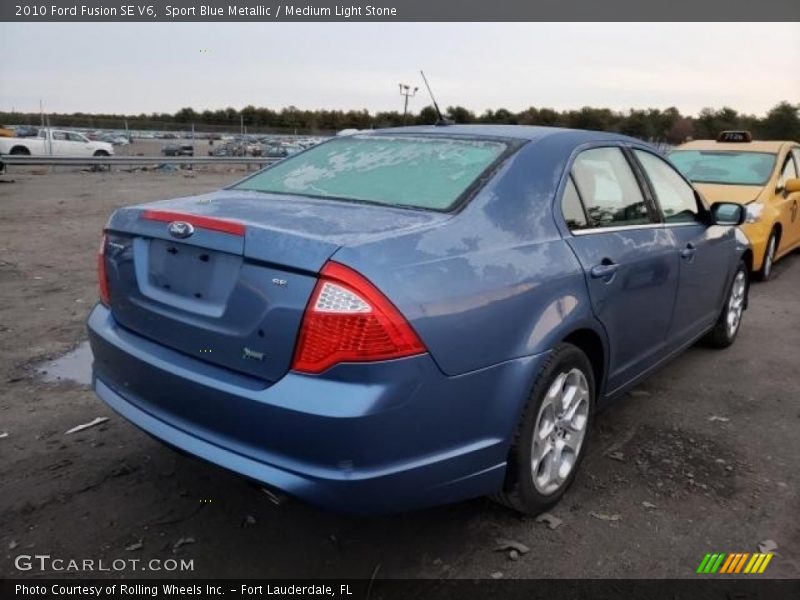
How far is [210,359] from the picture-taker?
2.37 meters

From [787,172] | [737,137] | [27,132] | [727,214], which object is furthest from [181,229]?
[27,132]

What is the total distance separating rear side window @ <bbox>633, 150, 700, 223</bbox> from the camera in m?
3.88

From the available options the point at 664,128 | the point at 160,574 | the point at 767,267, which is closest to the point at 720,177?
the point at 767,267

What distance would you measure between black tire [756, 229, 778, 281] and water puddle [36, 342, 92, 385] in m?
6.89

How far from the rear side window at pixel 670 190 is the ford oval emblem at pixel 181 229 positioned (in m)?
2.57

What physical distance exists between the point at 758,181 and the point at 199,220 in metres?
7.41

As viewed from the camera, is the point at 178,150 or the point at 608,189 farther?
the point at 178,150

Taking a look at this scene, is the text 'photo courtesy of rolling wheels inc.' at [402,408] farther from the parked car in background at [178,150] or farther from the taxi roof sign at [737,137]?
the parked car in background at [178,150]

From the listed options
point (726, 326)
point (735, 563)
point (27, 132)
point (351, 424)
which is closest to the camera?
point (351, 424)

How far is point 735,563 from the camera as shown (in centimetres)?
258

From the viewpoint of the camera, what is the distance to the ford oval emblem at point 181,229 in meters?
2.42

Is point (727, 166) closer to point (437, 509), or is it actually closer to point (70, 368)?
point (437, 509)

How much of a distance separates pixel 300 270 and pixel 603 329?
151cm

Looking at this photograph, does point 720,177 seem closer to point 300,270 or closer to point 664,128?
point 300,270
